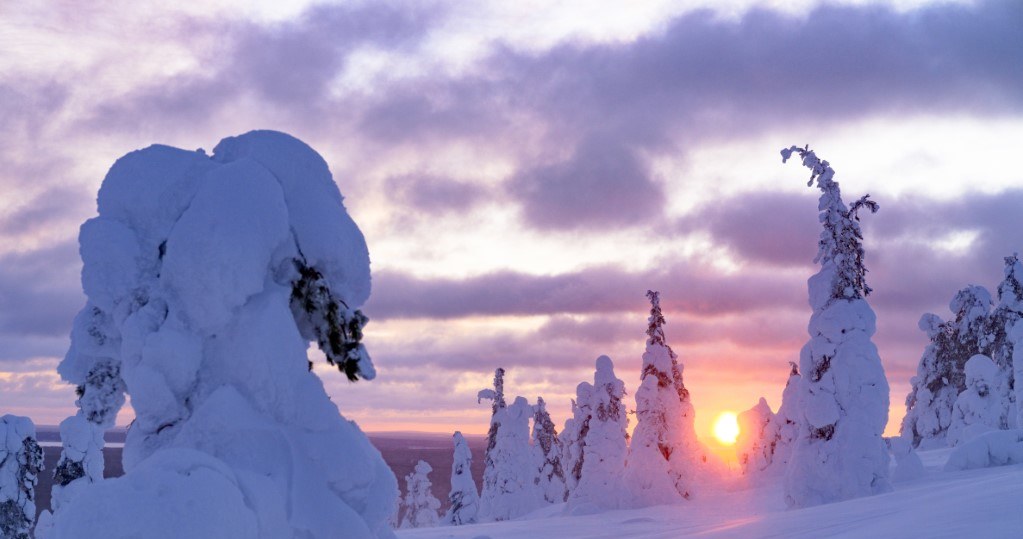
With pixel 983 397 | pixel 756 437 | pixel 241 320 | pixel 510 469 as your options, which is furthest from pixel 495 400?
pixel 241 320

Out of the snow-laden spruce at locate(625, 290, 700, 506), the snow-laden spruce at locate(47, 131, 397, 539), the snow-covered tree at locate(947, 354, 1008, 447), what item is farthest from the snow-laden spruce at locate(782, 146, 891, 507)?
the snow-laden spruce at locate(47, 131, 397, 539)

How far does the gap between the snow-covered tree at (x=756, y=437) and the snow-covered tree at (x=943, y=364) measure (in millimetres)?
9067

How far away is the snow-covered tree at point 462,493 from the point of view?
59031 mm

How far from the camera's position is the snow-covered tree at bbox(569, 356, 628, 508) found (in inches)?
1841

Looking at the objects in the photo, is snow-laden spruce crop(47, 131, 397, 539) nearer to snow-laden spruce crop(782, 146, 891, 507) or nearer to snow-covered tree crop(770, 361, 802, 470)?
snow-laden spruce crop(782, 146, 891, 507)

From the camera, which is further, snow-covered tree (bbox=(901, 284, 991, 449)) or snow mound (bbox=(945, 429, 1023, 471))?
snow-covered tree (bbox=(901, 284, 991, 449))

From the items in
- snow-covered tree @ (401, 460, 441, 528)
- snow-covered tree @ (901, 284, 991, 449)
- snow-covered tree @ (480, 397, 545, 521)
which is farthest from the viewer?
snow-covered tree @ (401, 460, 441, 528)

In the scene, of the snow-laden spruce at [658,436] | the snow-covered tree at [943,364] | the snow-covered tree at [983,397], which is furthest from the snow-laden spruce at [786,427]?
the snow-covered tree at [943,364]

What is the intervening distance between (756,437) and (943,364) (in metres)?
13.6

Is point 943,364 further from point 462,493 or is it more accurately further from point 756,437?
point 462,493

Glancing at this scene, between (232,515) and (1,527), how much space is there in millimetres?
32053

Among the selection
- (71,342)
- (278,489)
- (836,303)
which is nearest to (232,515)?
(278,489)

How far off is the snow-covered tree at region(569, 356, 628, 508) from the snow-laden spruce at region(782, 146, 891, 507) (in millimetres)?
18775

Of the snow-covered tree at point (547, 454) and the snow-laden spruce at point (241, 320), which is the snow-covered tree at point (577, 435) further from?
the snow-laden spruce at point (241, 320)
